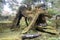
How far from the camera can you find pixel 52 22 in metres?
2.81

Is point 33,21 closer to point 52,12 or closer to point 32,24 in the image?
point 32,24

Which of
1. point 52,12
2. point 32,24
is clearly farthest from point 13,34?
point 52,12

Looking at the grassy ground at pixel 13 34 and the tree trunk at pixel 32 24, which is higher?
the tree trunk at pixel 32 24

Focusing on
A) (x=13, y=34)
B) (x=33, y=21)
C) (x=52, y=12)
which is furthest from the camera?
(x=52, y=12)

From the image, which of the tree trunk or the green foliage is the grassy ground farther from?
the green foliage

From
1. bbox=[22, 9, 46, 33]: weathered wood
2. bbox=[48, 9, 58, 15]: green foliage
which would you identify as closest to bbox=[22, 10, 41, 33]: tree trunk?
bbox=[22, 9, 46, 33]: weathered wood

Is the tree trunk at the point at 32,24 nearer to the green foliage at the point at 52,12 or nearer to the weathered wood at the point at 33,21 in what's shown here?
the weathered wood at the point at 33,21

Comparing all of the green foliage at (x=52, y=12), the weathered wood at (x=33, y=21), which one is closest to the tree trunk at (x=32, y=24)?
the weathered wood at (x=33, y=21)

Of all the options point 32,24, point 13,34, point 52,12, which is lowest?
point 13,34

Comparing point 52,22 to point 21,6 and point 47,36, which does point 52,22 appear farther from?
point 21,6

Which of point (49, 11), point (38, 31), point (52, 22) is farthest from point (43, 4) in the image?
point (38, 31)

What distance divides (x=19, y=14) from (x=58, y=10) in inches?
30.9

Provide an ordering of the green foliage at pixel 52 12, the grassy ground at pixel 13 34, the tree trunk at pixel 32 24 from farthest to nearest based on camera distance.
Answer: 1. the green foliage at pixel 52 12
2. the tree trunk at pixel 32 24
3. the grassy ground at pixel 13 34

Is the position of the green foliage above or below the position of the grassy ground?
above
